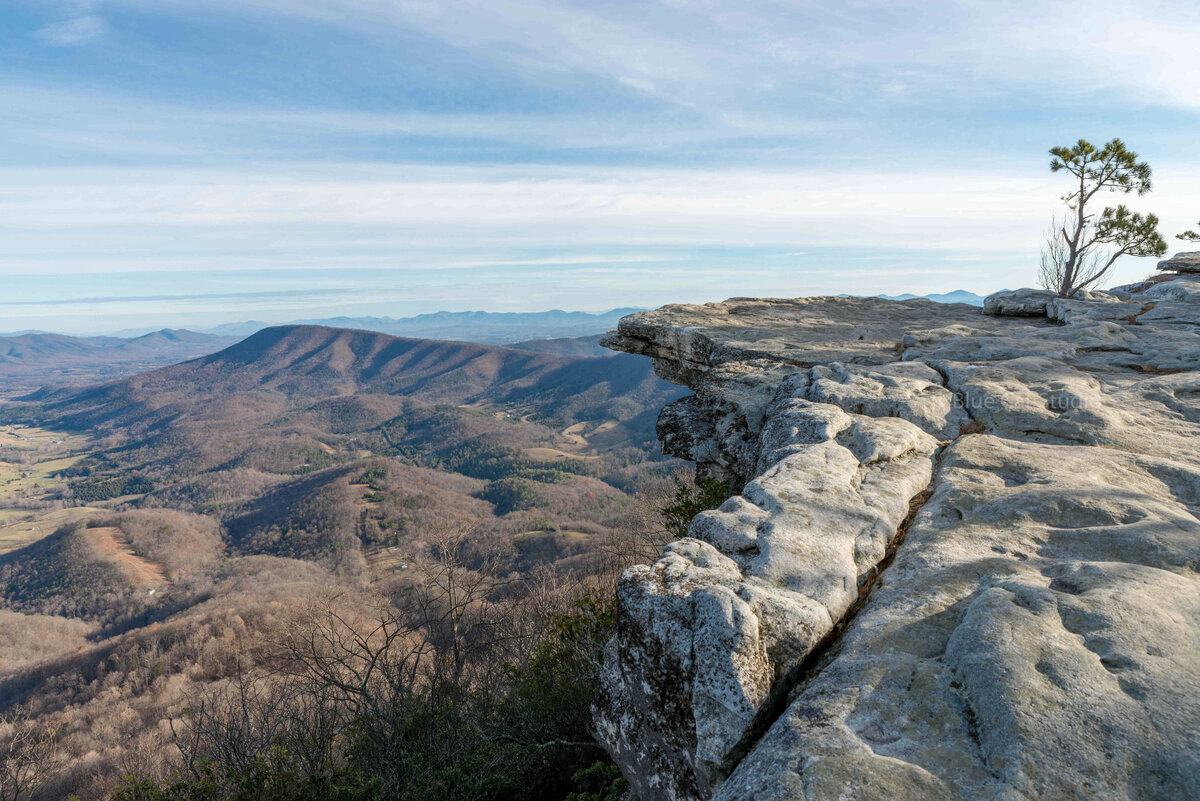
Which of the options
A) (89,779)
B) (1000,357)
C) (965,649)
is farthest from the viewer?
(89,779)

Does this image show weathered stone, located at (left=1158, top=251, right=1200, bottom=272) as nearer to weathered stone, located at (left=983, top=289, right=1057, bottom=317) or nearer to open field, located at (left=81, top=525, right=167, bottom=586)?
weathered stone, located at (left=983, top=289, right=1057, bottom=317)

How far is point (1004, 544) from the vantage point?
584 cm

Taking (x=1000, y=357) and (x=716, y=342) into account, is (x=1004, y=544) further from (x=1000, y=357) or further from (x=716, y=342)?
(x=716, y=342)

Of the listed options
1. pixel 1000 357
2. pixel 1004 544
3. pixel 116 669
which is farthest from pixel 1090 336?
pixel 116 669

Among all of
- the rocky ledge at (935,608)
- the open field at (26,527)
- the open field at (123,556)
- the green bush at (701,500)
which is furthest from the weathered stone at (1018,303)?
the open field at (26,527)

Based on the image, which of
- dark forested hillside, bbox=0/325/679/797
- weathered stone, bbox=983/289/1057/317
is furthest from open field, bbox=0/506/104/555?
weathered stone, bbox=983/289/1057/317

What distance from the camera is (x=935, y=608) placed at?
16.4 ft

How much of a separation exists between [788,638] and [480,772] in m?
9.45

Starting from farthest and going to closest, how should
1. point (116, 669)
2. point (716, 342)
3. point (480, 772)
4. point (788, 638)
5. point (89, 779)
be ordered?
point (116, 669)
point (89, 779)
point (716, 342)
point (480, 772)
point (788, 638)

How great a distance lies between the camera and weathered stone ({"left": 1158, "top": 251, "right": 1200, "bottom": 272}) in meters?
20.6

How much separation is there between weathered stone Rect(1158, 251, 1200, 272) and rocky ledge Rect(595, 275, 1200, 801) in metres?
15.7

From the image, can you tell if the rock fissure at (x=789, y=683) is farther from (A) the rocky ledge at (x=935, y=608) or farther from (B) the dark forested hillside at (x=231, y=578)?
(B) the dark forested hillside at (x=231, y=578)

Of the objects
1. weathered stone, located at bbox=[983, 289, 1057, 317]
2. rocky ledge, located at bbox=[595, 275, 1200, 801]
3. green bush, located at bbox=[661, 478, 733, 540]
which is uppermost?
weathered stone, located at bbox=[983, 289, 1057, 317]

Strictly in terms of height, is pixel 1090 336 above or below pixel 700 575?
above
